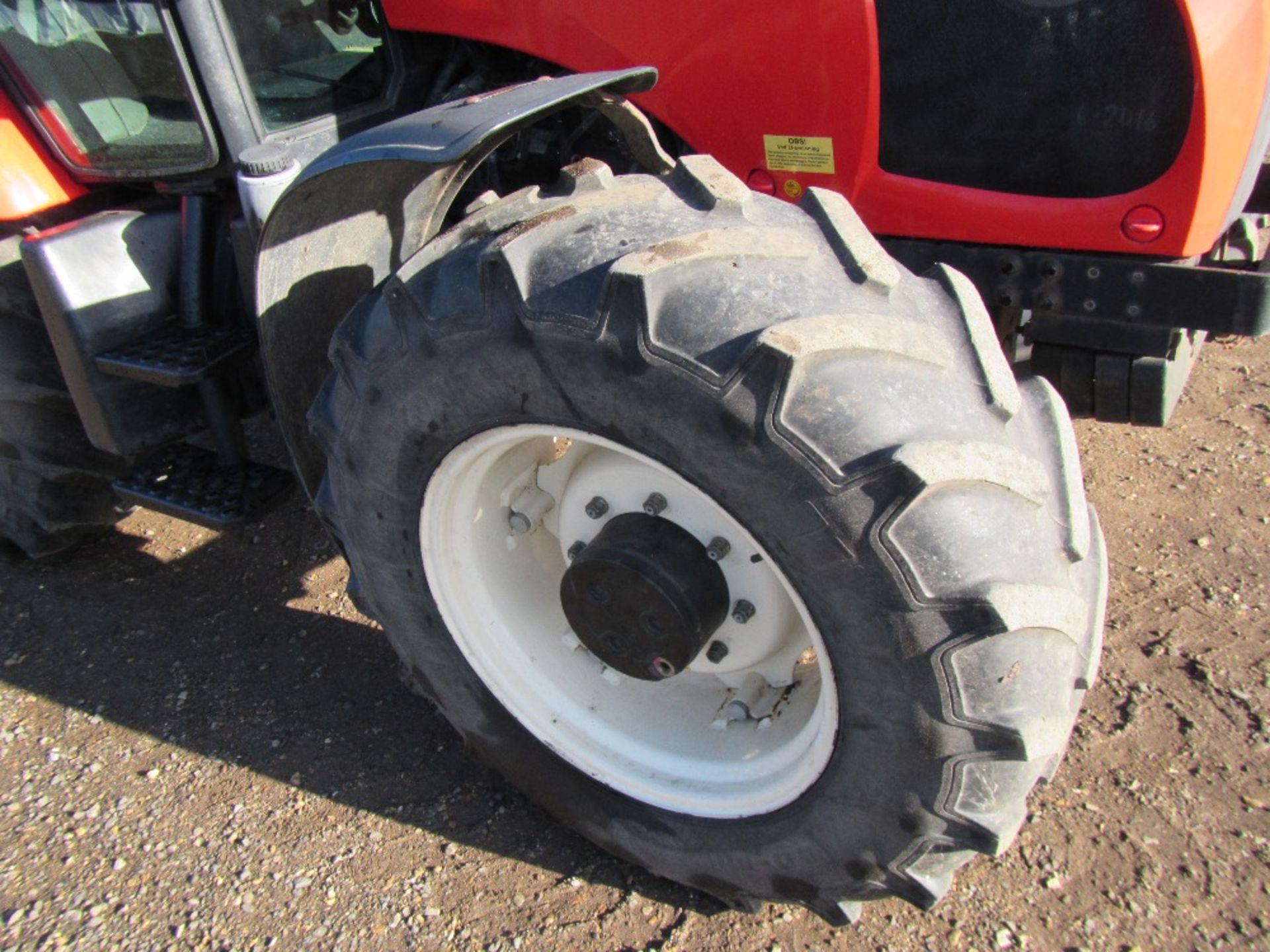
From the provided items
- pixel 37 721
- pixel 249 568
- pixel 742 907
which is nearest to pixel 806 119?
pixel 742 907

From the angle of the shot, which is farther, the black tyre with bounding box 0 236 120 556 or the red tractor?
the black tyre with bounding box 0 236 120 556

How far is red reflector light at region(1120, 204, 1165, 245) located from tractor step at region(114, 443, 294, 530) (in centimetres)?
190

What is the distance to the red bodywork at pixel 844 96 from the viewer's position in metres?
1.76

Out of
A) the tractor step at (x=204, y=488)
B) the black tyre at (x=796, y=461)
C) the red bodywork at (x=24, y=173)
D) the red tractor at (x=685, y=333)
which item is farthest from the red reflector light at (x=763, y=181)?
the red bodywork at (x=24, y=173)

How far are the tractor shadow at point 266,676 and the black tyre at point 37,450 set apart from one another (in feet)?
0.67

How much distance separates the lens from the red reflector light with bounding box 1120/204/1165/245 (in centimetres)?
185

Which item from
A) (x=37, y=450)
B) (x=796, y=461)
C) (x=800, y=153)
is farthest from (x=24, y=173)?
(x=796, y=461)

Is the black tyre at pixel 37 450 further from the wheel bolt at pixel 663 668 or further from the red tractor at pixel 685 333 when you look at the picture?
the wheel bolt at pixel 663 668

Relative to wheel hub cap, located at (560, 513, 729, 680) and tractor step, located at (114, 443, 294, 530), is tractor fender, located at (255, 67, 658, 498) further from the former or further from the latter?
wheel hub cap, located at (560, 513, 729, 680)

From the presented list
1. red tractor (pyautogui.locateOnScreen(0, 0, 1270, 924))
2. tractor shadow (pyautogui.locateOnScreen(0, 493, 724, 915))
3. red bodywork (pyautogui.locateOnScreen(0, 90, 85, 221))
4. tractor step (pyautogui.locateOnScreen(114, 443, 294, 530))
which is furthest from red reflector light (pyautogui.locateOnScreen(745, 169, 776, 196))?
red bodywork (pyautogui.locateOnScreen(0, 90, 85, 221))

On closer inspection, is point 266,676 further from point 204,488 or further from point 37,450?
point 37,450

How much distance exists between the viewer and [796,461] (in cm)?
137

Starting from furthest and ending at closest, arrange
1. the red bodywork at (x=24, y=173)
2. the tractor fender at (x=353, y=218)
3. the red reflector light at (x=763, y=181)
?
the red bodywork at (x=24, y=173)
the red reflector light at (x=763, y=181)
the tractor fender at (x=353, y=218)

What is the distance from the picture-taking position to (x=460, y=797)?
2254mm
